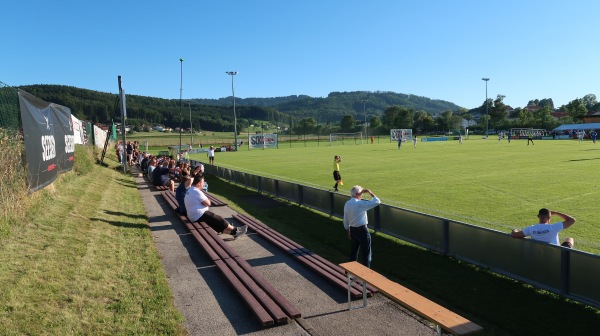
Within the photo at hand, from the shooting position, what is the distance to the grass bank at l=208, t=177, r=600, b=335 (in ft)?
18.2

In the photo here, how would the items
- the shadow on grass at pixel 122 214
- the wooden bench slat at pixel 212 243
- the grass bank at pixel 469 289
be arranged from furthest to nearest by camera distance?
1. the shadow on grass at pixel 122 214
2. the wooden bench slat at pixel 212 243
3. the grass bank at pixel 469 289

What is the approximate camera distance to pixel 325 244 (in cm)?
979

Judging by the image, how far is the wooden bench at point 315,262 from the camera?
20.7 ft

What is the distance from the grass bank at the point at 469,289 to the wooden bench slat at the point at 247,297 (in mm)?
2472

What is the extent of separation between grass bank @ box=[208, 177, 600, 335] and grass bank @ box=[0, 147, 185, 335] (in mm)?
3758

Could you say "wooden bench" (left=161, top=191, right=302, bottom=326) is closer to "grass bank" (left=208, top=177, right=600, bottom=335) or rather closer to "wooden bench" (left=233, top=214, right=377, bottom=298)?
"wooden bench" (left=233, top=214, right=377, bottom=298)

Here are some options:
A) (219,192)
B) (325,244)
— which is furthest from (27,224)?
(219,192)

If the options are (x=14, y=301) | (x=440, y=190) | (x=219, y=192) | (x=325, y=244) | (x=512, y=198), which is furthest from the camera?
(x=219, y=192)

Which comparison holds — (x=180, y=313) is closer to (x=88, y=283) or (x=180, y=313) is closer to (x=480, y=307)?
(x=88, y=283)

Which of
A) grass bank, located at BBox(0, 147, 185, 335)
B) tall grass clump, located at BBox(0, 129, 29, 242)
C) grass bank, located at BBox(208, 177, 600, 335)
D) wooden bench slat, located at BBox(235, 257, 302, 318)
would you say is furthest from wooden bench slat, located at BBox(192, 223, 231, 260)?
tall grass clump, located at BBox(0, 129, 29, 242)

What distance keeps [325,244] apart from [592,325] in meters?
5.38

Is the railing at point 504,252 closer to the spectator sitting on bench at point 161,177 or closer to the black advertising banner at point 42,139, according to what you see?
the black advertising banner at point 42,139

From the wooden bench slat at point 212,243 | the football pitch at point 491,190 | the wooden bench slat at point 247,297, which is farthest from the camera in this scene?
the football pitch at point 491,190

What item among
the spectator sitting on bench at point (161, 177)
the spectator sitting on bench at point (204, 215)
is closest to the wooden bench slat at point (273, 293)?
the spectator sitting on bench at point (204, 215)
